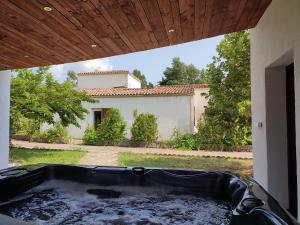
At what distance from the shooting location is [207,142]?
1092cm

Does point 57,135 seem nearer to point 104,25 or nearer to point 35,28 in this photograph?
point 35,28

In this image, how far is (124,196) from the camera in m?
3.59

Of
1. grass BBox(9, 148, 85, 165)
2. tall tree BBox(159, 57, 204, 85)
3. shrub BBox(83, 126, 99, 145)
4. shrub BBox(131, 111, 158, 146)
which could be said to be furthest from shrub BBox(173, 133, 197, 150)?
tall tree BBox(159, 57, 204, 85)

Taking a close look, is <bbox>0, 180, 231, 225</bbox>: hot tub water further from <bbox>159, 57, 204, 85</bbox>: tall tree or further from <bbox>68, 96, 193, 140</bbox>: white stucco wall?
<bbox>159, 57, 204, 85</bbox>: tall tree

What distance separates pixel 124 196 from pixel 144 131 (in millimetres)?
8340

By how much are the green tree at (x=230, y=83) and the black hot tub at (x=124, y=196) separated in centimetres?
425

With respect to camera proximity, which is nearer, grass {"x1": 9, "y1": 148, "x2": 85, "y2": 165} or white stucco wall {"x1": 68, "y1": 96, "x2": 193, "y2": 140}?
grass {"x1": 9, "y1": 148, "x2": 85, "y2": 165}

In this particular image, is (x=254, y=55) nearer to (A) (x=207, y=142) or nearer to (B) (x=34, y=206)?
(B) (x=34, y=206)

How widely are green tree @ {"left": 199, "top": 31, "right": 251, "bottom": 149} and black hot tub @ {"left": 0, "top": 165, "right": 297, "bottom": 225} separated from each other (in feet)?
13.9

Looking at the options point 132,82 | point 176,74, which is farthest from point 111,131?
Answer: point 176,74

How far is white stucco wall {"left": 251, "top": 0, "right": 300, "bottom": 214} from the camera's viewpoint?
114 inches

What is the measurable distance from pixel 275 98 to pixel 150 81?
2854cm

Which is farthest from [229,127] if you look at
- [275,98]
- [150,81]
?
[150,81]

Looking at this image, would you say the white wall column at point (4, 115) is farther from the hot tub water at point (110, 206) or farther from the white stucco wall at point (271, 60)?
the white stucco wall at point (271, 60)
